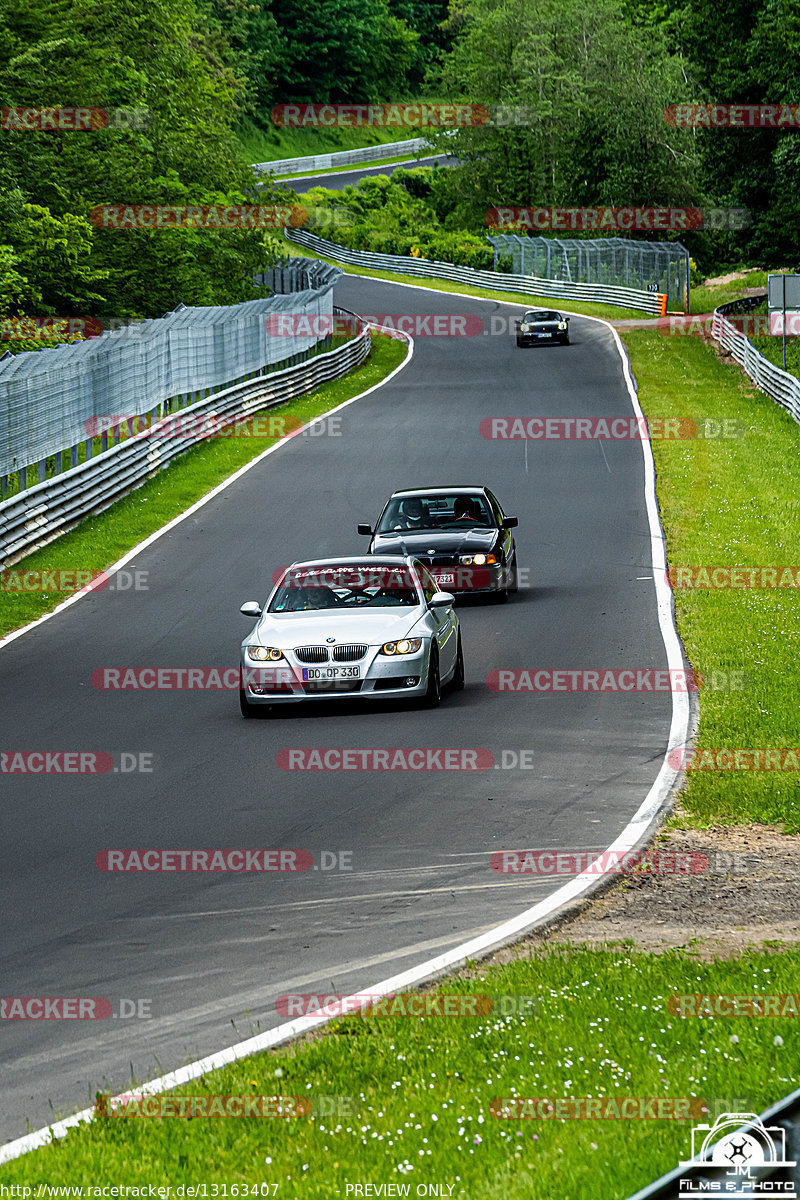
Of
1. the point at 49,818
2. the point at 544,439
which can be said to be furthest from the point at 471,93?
the point at 49,818

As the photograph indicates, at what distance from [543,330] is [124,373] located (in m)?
28.5

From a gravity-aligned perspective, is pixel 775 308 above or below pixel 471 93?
below

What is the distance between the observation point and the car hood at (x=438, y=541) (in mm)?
21062

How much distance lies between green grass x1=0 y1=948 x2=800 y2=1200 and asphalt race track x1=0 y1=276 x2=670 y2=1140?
20.4 inches

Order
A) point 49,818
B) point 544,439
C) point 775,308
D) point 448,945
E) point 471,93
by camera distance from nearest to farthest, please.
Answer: point 448,945 → point 49,818 → point 775,308 → point 544,439 → point 471,93

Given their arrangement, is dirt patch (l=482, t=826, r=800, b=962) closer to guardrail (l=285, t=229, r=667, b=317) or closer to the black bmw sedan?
the black bmw sedan

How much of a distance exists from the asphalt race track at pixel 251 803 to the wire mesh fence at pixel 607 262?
4601 centimetres

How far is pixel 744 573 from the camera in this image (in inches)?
861

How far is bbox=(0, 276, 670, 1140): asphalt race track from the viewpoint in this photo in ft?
24.2

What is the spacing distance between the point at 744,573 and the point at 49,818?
13.2m

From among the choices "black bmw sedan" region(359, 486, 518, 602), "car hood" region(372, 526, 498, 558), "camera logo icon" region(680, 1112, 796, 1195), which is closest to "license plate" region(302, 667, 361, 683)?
"black bmw sedan" region(359, 486, 518, 602)

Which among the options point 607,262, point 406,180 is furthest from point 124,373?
point 406,180

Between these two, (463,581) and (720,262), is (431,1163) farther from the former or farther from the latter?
(720,262)

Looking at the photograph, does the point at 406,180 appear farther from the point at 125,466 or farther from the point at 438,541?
the point at 438,541
